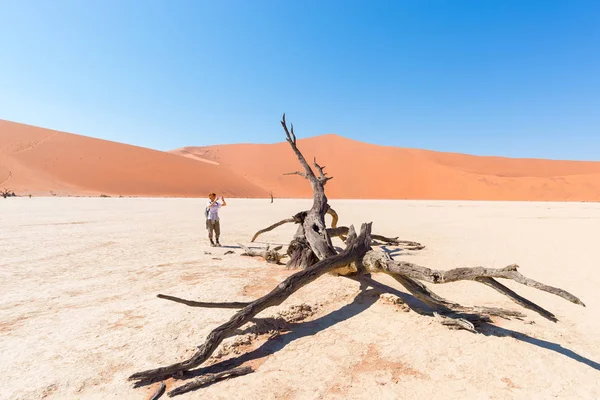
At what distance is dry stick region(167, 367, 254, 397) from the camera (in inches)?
90.8

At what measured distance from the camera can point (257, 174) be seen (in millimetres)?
66500

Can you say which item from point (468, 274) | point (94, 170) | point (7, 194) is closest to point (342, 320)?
point (468, 274)

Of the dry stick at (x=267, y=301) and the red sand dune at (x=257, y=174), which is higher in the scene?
the red sand dune at (x=257, y=174)

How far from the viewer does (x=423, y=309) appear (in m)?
3.67

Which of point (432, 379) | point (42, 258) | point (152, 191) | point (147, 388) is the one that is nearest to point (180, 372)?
point (147, 388)

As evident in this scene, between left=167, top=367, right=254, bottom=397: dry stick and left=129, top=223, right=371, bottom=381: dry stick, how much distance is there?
127mm

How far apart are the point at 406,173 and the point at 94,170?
52.4m

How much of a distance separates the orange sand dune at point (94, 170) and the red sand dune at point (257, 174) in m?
0.10

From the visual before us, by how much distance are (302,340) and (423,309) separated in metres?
1.54

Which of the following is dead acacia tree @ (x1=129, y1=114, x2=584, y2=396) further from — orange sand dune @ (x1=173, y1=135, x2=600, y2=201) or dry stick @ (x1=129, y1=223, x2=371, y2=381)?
orange sand dune @ (x1=173, y1=135, x2=600, y2=201)

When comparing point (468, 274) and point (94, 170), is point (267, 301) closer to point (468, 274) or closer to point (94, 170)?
point (468, 274)

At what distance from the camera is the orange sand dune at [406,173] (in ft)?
158

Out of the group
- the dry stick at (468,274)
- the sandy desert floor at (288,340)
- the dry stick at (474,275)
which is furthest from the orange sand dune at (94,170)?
the dry stick at (468,274)

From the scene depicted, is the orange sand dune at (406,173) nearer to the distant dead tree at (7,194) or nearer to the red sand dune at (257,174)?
the red sand dune at (257,174)
